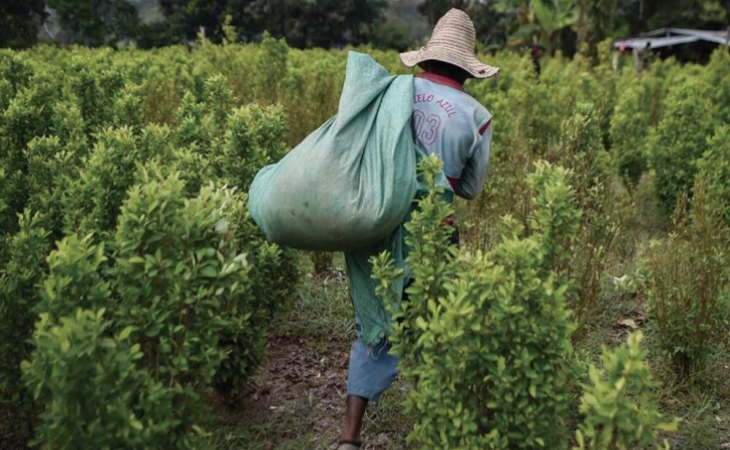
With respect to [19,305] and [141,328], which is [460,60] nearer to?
[141,328]

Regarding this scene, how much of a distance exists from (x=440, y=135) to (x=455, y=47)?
13.5 inches

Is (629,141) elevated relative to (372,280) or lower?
lower

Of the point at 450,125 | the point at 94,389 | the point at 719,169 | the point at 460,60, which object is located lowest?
the point at 719,169

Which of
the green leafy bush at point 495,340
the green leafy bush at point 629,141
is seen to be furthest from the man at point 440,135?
the green leafy bush at point 629,141

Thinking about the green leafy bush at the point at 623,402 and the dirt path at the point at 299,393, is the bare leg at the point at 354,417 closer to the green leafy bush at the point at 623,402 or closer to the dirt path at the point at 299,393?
the dirt path at the point at 299,393

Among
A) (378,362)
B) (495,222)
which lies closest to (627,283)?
(495,222)

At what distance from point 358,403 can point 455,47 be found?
4.33ft

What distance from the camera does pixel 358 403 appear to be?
2.63 metres

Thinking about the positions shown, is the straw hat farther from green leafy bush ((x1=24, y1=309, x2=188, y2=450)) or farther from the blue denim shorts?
green leafy bush ((x1=24, y1=309, x2=188, y2=450))

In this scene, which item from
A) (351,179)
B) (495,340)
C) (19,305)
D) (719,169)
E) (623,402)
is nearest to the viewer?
(623,402)

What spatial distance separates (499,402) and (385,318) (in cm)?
71

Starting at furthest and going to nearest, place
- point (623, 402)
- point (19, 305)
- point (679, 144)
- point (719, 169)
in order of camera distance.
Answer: point (679, 144) → point (719, 169) → point (19, 305) → point (623, 402)

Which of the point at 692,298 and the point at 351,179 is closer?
the point at 351,179

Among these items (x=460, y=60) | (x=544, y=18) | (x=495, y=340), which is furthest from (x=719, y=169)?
(x=544, y=18)
